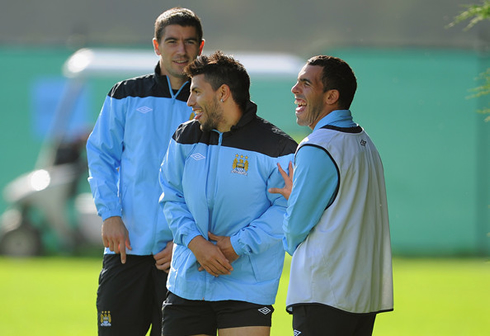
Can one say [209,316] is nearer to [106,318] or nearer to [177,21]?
[106,318]

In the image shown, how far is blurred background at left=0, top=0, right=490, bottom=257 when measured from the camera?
12.7 metres

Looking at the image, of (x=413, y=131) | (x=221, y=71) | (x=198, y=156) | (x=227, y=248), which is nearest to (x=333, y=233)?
(x=227, y=248)

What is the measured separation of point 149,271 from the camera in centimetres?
383

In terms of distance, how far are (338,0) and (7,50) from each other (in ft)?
18.8

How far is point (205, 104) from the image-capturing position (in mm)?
3355

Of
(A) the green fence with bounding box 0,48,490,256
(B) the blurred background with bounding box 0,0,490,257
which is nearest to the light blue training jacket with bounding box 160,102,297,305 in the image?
(B) the blurred background with bounding box 0,0,490,257

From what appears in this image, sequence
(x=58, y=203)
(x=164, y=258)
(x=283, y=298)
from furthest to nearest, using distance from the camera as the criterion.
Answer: (x=58, y=203) < (x=283, y=298) < (x=164, y=258)

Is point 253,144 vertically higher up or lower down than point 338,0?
lower down

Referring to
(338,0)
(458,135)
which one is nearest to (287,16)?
(338,0)

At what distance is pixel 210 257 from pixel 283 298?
6.23 meters

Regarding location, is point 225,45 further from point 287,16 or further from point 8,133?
point 8,133

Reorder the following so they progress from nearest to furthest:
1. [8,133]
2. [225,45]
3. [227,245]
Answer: [227,245] → [8,133] → [225,45]

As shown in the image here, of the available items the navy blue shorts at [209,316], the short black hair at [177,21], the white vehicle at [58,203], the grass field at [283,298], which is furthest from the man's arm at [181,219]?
the white vehicle at [58,203]

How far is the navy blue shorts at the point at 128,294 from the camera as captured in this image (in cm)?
380
